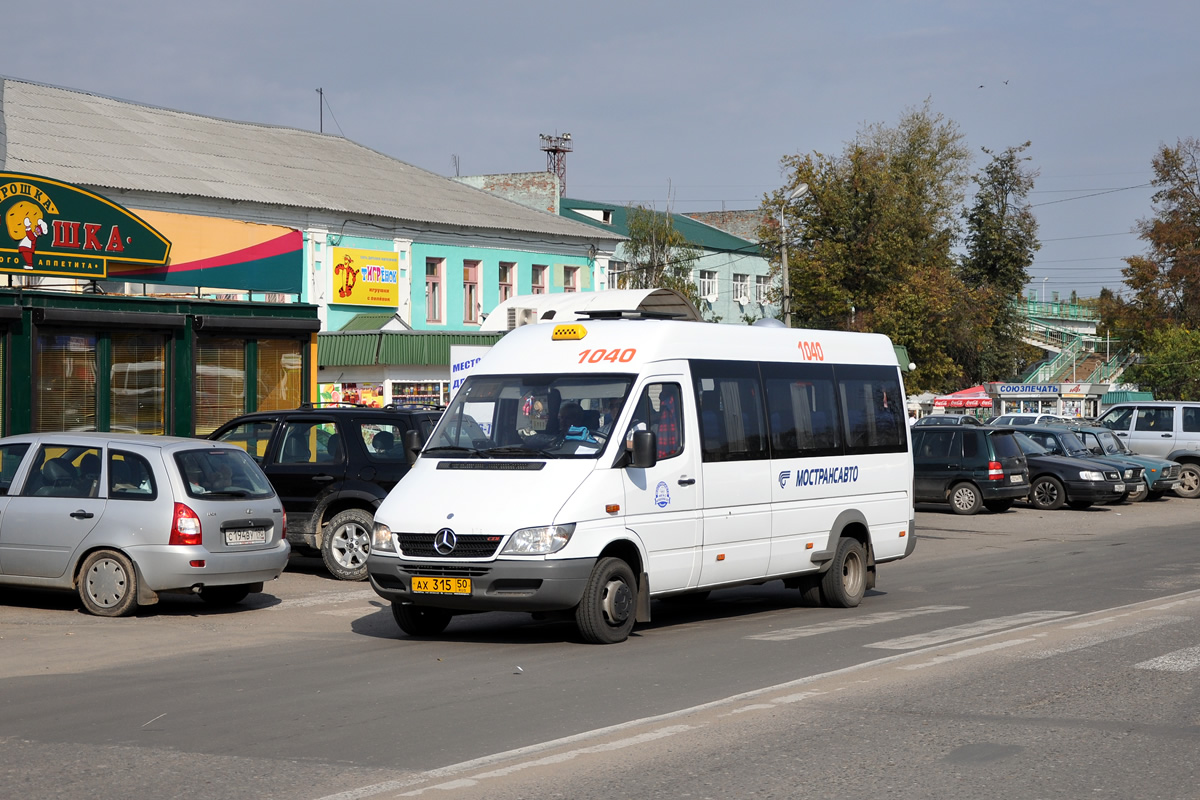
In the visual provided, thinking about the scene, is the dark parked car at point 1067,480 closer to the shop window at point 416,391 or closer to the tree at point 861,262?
the shop window at point 416,391

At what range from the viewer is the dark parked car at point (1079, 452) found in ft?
91.4

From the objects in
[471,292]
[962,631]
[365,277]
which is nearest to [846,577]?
[962,631]

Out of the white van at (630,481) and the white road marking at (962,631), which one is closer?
the white van at (630,481)

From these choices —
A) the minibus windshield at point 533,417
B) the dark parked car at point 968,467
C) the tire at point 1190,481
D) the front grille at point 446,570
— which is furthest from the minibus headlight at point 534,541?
the tire at point 1190,481

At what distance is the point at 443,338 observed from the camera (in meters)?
38.1

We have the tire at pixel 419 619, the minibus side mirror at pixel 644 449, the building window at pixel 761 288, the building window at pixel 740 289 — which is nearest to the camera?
the minibus side mirror at pixel 644 449

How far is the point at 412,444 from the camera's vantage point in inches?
566

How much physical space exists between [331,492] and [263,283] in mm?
7244

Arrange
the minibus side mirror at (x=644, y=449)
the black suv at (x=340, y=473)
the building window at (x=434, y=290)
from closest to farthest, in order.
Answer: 1. the minibus side mirror at (x=644, y=449)
2. the black suv at (x=340, y=473)
3. the building window at (x=434, y=290)

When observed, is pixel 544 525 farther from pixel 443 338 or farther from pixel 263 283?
pixel 443 338

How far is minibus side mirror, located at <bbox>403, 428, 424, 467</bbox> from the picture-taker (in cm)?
1345

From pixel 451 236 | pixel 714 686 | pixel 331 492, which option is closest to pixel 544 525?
pixel 714 686

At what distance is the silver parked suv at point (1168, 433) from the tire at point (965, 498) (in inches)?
315

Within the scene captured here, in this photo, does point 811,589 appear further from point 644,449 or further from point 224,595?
point 224,595
